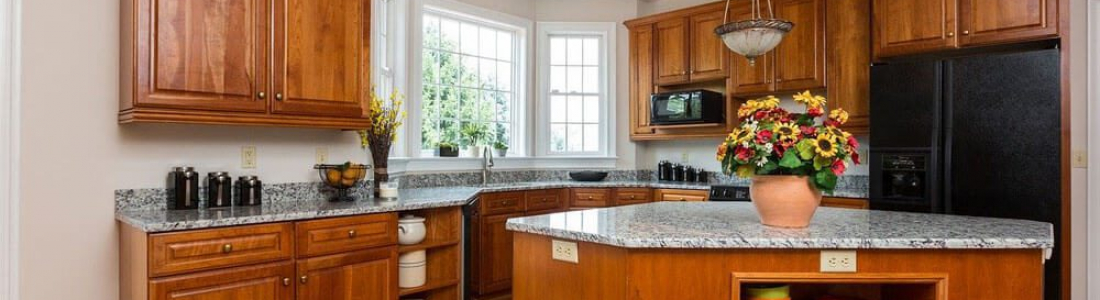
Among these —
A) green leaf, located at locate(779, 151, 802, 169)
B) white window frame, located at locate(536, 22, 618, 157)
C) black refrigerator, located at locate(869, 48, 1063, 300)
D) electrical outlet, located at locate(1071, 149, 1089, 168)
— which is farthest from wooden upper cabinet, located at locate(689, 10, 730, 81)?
green leaf, located at locate(779, 151, 802, 169)

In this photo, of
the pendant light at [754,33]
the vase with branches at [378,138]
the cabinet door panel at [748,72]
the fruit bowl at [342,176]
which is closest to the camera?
the pendant light at [754,33]

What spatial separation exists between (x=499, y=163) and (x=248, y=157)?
2112 millimetres

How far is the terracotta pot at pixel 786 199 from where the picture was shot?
1831 millimetres

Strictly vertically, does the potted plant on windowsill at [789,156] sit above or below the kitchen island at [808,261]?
above

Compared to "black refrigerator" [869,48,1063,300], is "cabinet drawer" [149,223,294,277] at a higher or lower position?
lower

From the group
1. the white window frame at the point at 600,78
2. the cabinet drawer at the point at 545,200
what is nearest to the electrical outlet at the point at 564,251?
the cabinet drawer at the point at 545,200

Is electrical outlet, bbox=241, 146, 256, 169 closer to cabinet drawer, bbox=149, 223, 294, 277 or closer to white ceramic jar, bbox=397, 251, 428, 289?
cabinet drawer, bbox=149, 223, 294, 277

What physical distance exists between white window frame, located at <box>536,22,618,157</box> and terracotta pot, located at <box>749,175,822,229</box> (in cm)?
333

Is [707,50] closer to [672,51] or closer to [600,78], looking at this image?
[672,51]

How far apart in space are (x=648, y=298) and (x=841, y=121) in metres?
0.76

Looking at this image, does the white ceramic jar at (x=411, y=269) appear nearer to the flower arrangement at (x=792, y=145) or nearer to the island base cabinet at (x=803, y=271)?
the island base cabinet at (x=803, y=271)

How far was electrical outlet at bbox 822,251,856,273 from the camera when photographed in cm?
171

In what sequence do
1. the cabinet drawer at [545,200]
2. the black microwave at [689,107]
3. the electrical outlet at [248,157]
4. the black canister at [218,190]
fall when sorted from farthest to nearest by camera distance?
the black microwave at [689,107], the cabinet drawer at [545,200], the electrical outlet at [248,157], the black canister at [218,190]

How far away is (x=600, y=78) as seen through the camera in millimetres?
5254
